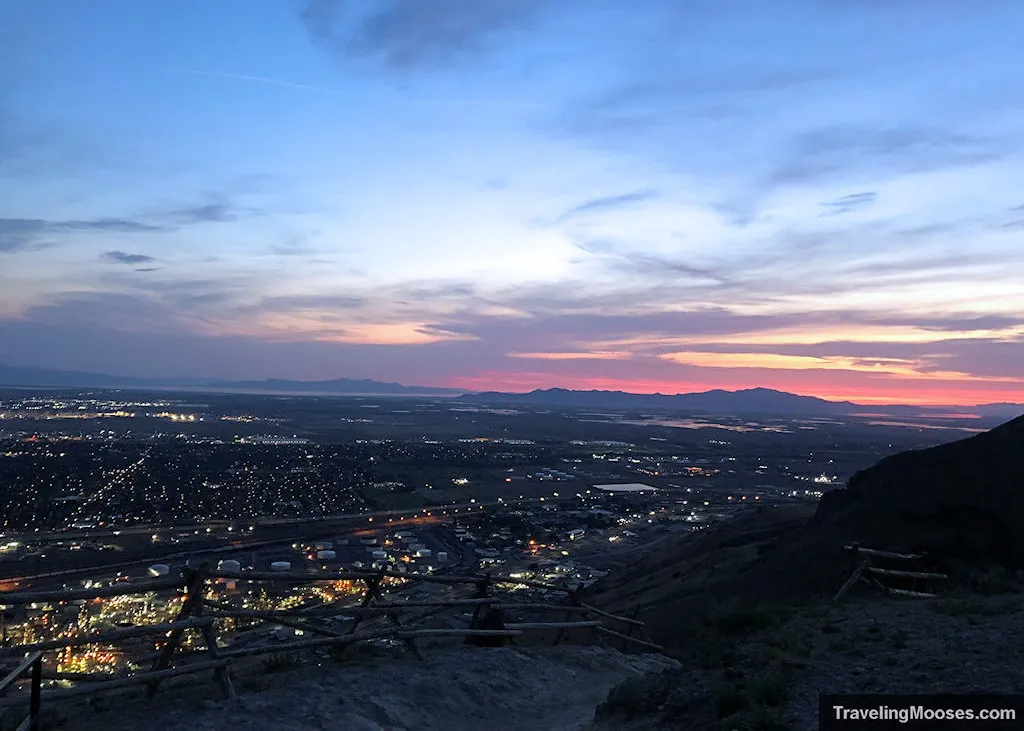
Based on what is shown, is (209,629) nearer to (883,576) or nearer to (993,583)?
(993,583)

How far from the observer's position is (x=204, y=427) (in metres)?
154

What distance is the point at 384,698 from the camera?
930 cm

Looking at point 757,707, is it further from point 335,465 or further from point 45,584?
point 335,465

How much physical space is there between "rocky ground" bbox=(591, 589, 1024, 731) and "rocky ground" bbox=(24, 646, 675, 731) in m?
1.70

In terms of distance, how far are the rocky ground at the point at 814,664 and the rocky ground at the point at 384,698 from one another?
170cm

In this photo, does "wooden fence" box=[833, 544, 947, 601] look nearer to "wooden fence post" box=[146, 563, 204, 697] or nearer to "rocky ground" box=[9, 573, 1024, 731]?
"rocky ground" box=[9, 573, 1024, 731]

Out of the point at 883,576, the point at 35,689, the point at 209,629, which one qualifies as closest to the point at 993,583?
the point at 883,576

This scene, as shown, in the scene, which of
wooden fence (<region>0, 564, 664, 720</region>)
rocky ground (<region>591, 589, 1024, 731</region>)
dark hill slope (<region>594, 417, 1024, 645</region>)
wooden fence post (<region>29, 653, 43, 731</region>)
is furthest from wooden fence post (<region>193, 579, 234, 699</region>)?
dark hill slope (<region>594, 417, 1024, 645</region>)

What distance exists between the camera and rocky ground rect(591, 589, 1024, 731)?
6977 mm

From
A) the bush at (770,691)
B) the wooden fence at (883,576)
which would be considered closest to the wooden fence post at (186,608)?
the bush at (770,691)

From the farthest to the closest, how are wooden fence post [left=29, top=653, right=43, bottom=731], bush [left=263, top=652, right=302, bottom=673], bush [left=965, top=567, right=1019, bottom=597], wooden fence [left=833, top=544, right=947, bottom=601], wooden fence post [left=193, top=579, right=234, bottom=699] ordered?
1. wooden fence [left=833, top=544, right=947, bottom=601]
2. bush [left=965, top=567, right=1019, bottom=597]
3. bush [left=263, top=652, right=302, bottom=673]
4. wooden fence post [left=193, top=579, right=234, bottom=699]
5. wooden fence post [left=29, top=653, right=43, bottom=731]

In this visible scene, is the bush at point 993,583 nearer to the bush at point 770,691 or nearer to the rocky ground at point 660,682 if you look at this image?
the rocky ground at point 660,682

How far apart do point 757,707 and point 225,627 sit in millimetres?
26199

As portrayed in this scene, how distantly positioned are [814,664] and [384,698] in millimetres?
5707
